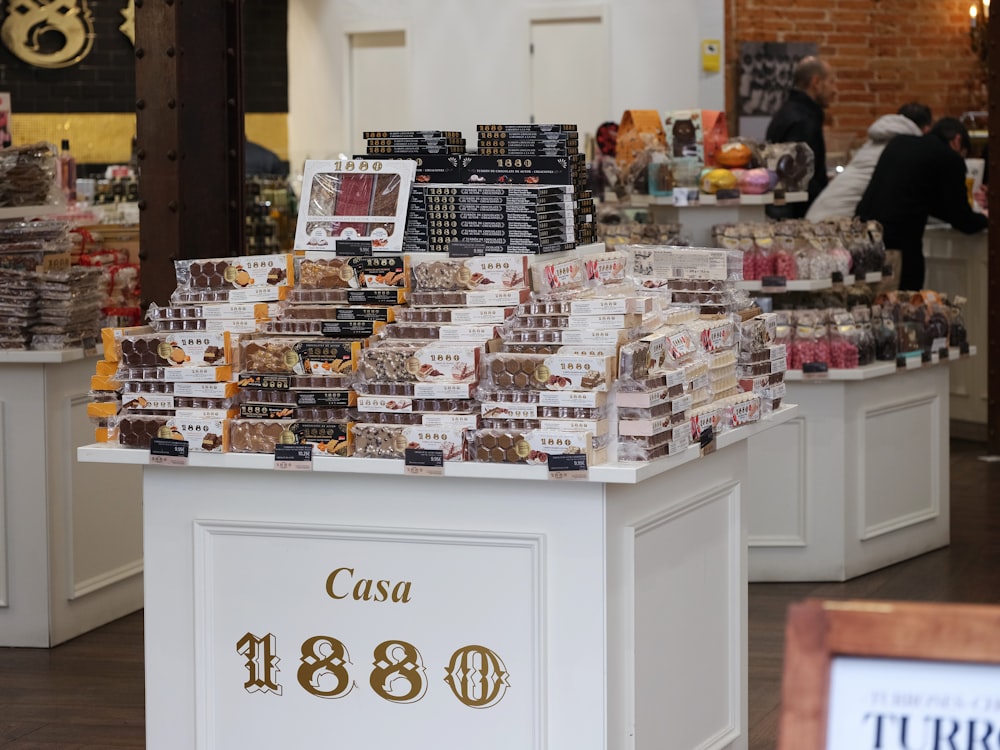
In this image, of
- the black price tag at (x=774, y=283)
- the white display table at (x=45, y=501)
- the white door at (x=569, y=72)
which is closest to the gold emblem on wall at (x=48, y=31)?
the white door at (x=569, y=72)

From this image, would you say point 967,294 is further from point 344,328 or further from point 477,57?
point 344,328

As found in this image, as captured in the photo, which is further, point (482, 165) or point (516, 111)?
point (516, 111)

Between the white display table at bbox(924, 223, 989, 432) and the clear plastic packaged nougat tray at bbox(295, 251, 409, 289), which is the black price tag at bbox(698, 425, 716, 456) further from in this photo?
the white display table at bbox(924, 223, 989, 432)

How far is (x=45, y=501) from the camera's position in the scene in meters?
4.97

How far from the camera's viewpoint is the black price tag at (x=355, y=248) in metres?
3.40

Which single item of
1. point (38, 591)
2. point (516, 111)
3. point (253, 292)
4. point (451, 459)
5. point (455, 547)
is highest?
point (516, 111)

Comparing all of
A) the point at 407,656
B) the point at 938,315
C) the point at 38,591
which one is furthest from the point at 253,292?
the point at 938,315

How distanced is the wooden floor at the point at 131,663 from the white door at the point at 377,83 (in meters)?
→ 7.17

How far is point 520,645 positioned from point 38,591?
2.50 metres

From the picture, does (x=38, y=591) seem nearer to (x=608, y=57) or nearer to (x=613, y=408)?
(x=613, y=408)

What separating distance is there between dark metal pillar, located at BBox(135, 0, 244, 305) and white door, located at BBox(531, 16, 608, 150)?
27.1ft

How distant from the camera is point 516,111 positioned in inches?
478

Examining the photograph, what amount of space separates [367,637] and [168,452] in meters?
0.58

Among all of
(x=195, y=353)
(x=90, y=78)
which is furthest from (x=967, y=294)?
(x=90, y=78)
